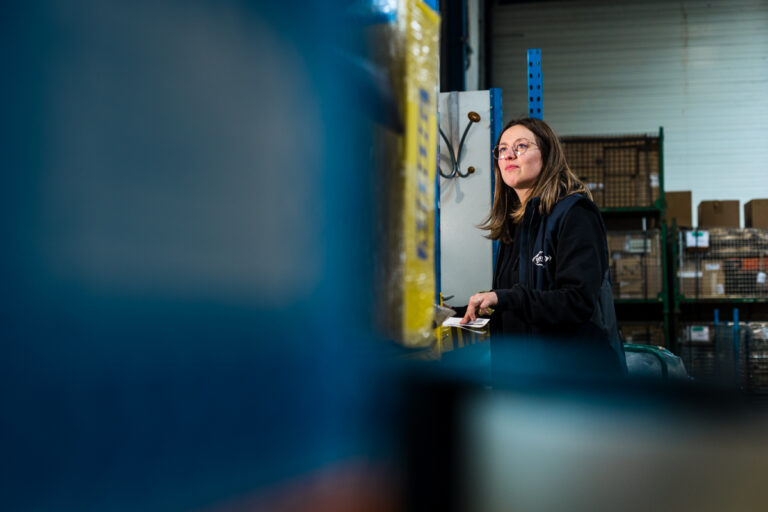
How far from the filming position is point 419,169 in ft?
1.47

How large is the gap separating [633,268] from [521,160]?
17.8 feet

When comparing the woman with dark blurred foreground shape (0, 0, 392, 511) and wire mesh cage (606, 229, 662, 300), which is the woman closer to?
dark blurred foreground shape (0, 0, 392, 511)

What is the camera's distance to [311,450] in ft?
1.22

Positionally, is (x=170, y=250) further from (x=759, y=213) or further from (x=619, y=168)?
(x=759, y=213)

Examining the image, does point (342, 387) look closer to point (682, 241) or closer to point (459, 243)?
point (459, 243)

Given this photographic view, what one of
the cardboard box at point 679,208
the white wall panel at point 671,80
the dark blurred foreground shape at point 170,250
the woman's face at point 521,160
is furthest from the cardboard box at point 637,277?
the dark blurred foreground shape at point 170,250

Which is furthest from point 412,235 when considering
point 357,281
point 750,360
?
point 750,360

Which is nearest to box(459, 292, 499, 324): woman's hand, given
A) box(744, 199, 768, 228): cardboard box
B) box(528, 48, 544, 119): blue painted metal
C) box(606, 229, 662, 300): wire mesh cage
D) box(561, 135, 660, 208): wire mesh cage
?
box(528, 48, 544, 119): blue painted metal

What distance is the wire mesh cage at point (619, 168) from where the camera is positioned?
6258 mm

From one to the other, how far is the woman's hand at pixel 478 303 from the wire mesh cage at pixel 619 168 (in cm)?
549

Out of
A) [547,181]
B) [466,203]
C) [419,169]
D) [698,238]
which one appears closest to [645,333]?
[698,238]

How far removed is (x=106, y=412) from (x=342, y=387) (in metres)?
0.15

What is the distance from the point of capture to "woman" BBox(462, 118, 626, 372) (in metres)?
1.21

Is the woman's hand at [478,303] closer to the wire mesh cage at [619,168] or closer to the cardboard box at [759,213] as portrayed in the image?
the wire mesh cage at [619,168]
